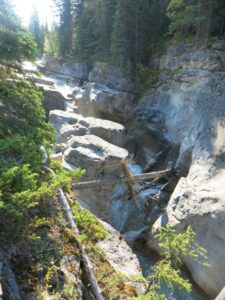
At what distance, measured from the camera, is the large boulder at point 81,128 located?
57.1 feet

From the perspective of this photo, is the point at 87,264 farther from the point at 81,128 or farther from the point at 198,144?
the point at 81,128

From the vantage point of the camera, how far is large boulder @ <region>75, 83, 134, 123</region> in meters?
27.2

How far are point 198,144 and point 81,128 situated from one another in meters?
7.19

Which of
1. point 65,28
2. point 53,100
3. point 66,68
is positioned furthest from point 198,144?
point 65,28

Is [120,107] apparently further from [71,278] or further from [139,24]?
[71,278]

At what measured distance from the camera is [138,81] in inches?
1179

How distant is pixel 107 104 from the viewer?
89.5ft

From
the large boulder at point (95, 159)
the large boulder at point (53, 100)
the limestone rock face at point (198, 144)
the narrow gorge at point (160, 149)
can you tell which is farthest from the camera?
the large boulder at point (53, 100)

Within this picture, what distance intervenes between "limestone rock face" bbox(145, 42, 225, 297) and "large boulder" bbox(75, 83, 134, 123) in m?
1.54

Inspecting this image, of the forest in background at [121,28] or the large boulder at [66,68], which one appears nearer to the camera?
the forest in background at [121,28]

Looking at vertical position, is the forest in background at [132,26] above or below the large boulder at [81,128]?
above

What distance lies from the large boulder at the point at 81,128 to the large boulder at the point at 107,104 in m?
8.01

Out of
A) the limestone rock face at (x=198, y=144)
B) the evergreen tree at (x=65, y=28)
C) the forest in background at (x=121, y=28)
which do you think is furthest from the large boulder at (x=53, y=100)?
the evergreen tree at (x=65, y=28)

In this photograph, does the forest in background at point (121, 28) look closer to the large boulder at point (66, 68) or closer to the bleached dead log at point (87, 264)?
the large boulder at point (66, 68)
